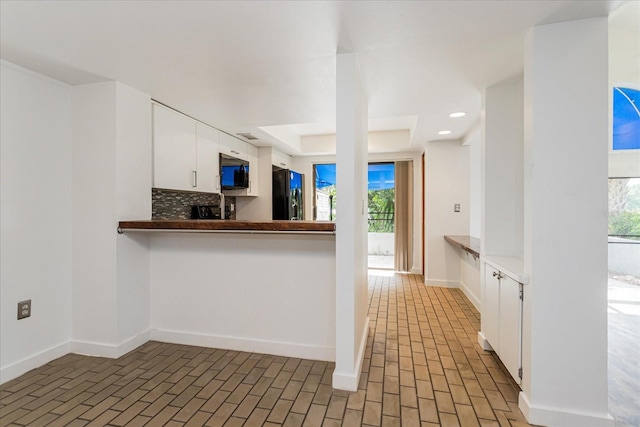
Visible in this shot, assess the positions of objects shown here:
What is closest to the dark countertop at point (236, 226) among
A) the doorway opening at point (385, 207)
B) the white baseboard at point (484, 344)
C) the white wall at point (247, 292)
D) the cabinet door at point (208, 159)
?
the white wall at point (247, 292)

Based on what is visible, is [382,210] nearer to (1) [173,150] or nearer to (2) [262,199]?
(2) [262,199]

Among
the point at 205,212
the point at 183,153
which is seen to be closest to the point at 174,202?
the point at 205,212

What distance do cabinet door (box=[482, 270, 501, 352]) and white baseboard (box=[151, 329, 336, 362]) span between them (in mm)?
1225

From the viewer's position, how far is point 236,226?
6.70 ft

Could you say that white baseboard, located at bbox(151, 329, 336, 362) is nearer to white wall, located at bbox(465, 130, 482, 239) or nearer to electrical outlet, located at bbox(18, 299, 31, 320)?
electrical outlet, located at bbox(18, 299, 31, 320)

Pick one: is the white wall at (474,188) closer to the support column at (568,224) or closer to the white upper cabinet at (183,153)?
the support column at (568,224)

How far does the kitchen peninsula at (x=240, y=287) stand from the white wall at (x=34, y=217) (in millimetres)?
538

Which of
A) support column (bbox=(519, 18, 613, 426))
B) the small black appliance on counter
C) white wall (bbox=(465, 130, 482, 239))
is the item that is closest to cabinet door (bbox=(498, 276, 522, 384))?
support column (bbox=(519, 18, 613, 426))

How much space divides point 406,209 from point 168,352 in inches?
168

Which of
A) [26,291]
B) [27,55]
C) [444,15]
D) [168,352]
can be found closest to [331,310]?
[168,352]

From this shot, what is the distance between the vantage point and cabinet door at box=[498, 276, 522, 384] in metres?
1.76

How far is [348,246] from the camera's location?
1.89 meters

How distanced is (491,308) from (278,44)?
8.02 feet

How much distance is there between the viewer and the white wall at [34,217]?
197cm
